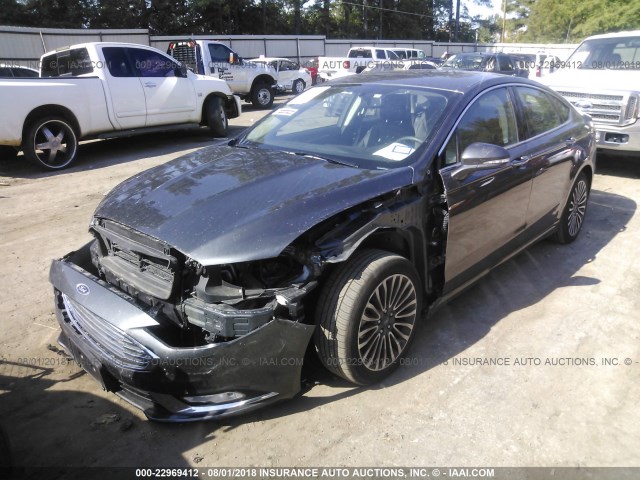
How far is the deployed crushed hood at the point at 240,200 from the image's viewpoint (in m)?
2.55

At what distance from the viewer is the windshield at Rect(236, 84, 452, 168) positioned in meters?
3.43

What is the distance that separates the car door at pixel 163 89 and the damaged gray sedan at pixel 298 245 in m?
→ 6.32

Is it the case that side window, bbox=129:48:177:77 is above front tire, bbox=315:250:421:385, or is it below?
above

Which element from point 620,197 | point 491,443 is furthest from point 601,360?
point 620,197

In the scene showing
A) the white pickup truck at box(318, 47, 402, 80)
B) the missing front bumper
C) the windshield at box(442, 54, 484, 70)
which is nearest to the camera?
the missing front bumper

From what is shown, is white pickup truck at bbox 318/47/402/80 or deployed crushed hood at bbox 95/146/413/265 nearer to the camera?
deployed crushed hood at bbox 95/146/413/265

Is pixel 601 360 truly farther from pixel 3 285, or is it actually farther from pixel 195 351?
pixel 3 285

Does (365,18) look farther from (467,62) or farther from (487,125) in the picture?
(487,125)

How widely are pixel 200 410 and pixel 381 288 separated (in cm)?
115

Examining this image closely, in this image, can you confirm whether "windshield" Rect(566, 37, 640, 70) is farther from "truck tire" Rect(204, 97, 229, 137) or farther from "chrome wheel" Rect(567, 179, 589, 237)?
"truck tire" Rect(204, 97, 229, 137)

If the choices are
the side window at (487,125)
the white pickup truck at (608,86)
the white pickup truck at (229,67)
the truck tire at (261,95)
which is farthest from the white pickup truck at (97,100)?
the side window at (487,125)

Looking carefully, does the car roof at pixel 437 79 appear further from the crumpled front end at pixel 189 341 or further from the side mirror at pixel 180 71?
the side mirror at pixel 180 71

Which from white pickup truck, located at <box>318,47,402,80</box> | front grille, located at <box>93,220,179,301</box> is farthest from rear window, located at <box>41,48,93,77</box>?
white pickup truck, located at <box>318,47,402,80</box>

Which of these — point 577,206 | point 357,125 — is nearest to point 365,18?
point 577,206
